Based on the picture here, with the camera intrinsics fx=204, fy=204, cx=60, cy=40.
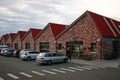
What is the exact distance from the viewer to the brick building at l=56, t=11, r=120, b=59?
3190 centimetres

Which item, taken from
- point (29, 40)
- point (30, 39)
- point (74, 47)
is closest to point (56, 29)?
point (74, 47)

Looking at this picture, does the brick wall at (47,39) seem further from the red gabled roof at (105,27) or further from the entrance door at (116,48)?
the entrance door at (116,48)

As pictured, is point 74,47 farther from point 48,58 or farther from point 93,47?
point 48,58

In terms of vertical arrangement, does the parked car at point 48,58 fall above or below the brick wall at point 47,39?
below

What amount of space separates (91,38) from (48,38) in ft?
42.8

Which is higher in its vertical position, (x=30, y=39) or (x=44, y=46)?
(x=30, y=39)

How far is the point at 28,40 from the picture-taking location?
2055 inches

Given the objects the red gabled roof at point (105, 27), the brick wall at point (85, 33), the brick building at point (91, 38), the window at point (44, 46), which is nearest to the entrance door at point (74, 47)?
the brick building at point (91, 38)

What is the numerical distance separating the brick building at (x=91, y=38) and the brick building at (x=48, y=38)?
11.3ft

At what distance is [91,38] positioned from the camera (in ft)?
108

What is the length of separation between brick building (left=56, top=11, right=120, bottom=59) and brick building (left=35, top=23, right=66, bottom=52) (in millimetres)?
3447

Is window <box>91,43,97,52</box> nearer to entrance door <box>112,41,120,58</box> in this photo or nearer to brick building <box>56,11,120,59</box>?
brick building <box>56,11,120,59</box>

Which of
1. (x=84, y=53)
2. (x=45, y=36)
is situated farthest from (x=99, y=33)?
(x=45, y=36)

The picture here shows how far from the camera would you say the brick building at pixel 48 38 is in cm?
4200
